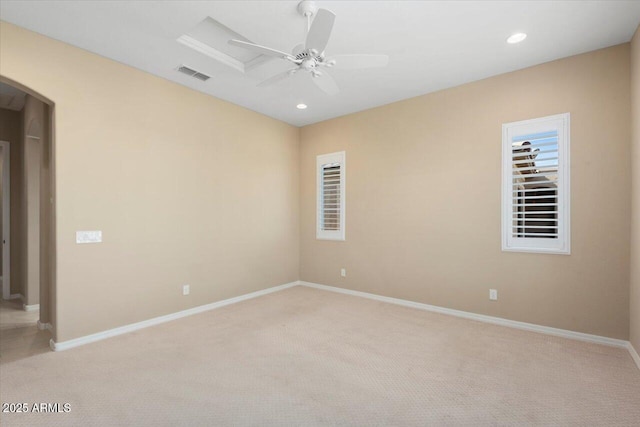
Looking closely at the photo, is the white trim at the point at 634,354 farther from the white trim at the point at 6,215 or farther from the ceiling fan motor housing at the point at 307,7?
the white trim at the point at 6,215

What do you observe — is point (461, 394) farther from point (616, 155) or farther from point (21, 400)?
point (21, 400)

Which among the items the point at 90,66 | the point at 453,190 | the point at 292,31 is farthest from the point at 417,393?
the point at 90,66

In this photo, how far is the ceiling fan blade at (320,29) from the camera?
1892mm

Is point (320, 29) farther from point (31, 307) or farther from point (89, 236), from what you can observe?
point (31, 307)

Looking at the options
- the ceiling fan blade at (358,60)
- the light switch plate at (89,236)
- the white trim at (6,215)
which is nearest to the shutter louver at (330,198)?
the ceiling fan blade at (358,60)

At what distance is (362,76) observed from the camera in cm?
363

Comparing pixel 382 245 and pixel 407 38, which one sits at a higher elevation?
pixel 407 38

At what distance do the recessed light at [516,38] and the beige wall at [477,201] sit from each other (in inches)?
29.3

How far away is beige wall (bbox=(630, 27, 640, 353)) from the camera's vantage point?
269cm

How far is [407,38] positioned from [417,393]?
10.1 ft

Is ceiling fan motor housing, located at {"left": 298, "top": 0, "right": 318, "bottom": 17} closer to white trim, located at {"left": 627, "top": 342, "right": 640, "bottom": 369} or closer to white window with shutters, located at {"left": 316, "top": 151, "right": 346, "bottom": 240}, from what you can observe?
white window with shutters, located at {"left": 316, "top": 151, "right": 346, "bottom": 240}

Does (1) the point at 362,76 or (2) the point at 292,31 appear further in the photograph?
(1) the point at 362,76

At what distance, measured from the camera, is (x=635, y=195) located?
9.16 feet

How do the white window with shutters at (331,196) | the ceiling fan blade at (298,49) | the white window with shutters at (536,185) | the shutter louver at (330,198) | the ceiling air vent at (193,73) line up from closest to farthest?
the ceiling fan blade at (298,49) < the white window with shutters at (536,185) < the ceiling air vent at (193,73) < the white window with shutters at (331,196) < the shutter louver at (330,198)
